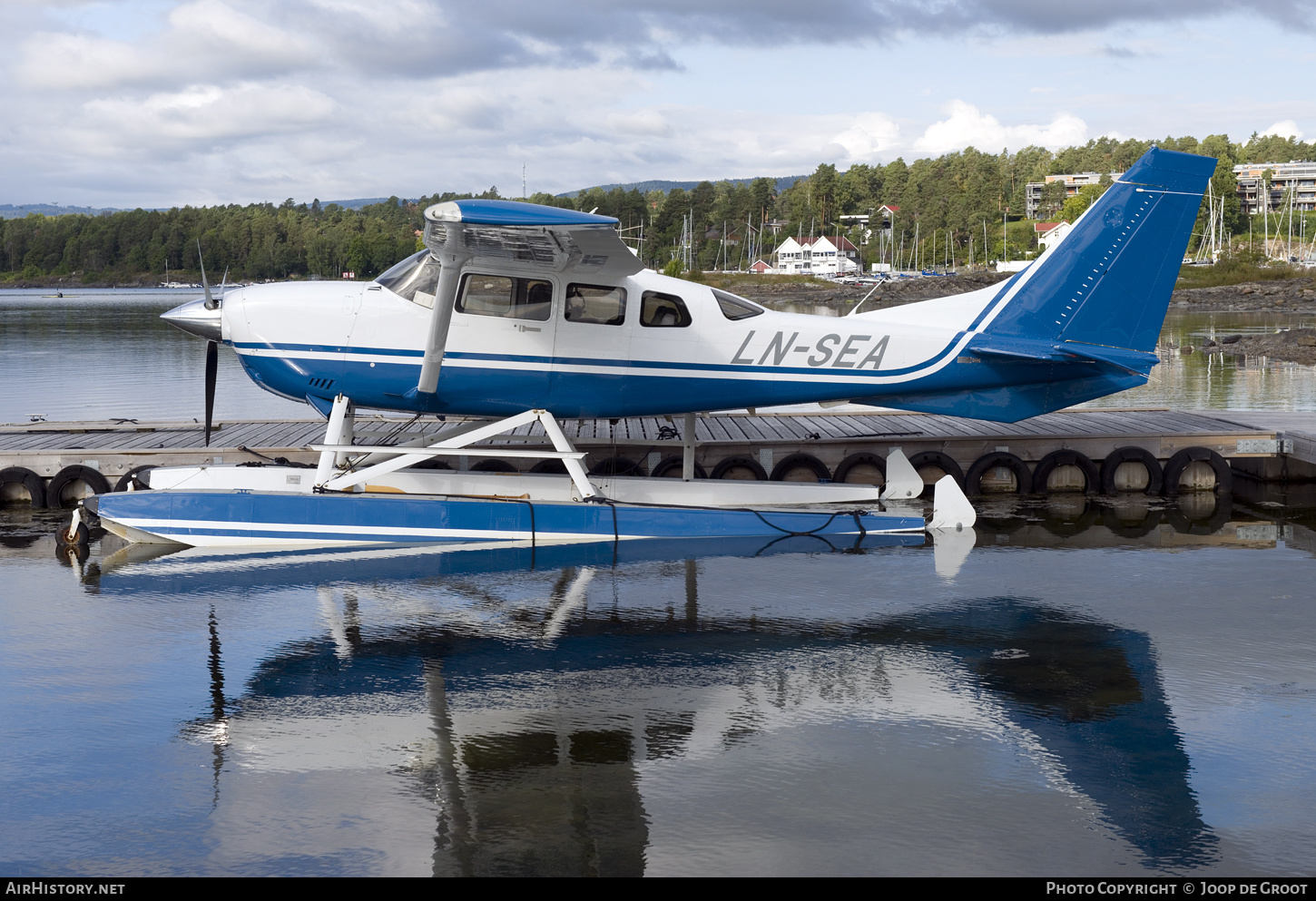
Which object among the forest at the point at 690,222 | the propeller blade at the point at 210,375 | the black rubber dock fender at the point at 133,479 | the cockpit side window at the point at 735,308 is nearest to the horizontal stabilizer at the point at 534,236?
the cockpit side window at the point at 735,308

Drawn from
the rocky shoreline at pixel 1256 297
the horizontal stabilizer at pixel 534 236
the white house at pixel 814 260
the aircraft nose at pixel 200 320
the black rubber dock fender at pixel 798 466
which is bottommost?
the black rubber dock fender at pixel 798 466

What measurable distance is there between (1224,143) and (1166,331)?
405 ft

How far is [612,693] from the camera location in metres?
5.83

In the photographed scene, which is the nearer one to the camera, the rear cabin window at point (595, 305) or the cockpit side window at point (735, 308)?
the rear cabin window at point (595, 305)

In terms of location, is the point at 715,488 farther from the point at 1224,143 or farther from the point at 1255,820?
the point at 1224,143

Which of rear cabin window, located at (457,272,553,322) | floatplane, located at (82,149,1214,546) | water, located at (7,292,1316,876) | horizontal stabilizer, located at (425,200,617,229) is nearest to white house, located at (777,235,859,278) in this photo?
floatplane, located at (82,149,1214,546)

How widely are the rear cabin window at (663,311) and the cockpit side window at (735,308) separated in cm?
35

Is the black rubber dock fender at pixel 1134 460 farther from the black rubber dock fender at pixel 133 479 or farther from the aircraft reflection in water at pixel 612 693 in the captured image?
the black rubber dock fender at pixel 133 479

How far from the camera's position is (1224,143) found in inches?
5605

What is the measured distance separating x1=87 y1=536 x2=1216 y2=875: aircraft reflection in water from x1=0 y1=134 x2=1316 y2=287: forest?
7386cm

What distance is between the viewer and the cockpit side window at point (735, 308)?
9484 millimetres

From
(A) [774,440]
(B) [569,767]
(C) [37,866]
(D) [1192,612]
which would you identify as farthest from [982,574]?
(C) [37,866]

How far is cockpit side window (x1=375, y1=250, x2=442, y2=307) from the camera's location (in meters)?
9.20

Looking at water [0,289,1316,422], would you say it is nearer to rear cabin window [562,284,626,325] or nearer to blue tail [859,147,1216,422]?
blue tail [859,147,1216,422]
